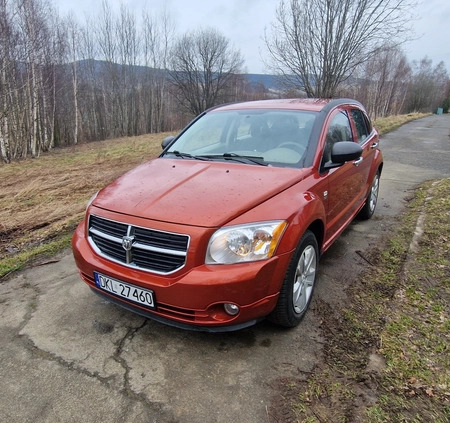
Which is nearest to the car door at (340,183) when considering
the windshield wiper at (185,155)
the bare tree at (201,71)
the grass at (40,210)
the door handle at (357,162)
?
the door handle at (357,162)

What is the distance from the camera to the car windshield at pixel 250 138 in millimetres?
2984

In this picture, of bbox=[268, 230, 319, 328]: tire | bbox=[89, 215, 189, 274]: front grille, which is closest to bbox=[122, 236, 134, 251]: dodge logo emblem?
bbox=[89, 215, 189, 274]: front grille

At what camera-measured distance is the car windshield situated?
2.98 metres

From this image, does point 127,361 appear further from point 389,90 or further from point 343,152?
point 389,90

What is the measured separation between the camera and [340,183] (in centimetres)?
328

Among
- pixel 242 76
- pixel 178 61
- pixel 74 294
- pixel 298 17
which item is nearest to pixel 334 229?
pixel 74 294

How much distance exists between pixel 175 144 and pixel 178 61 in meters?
42.9

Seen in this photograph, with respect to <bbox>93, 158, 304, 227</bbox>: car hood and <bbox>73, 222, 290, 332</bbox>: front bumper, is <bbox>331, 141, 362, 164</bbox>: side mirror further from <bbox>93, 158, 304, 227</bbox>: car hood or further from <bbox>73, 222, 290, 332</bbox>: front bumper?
<bbox>73, 222, 290, 332</bbox>: front bumper

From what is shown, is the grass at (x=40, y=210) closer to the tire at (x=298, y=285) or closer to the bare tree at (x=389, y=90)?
the tire at (x=298, y=285)

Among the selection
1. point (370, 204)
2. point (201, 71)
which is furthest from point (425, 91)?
point (370, 204)

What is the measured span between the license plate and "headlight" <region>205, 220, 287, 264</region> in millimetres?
479

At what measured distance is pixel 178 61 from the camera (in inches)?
1655

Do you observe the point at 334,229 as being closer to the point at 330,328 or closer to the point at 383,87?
the point at 330,328

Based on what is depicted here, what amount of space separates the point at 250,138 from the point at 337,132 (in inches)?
37.3
